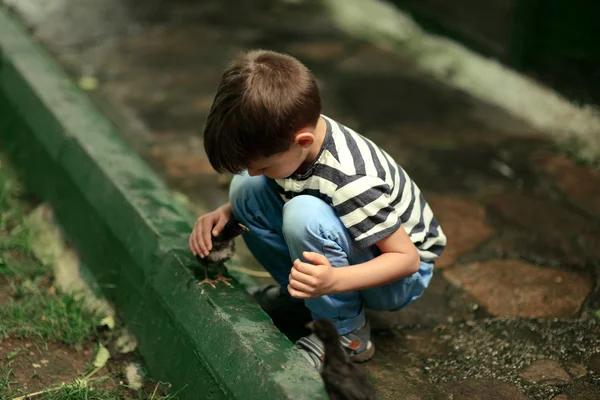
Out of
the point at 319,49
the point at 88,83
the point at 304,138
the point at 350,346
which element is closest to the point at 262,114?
the point at 304,138

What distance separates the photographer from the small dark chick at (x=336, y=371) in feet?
7.12

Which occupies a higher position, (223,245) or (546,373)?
(223,245)

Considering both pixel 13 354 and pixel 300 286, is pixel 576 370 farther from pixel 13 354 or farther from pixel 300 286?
pixel 13 354

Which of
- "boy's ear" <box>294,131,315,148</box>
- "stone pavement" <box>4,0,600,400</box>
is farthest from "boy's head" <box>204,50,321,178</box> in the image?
"stone pavement" <box>4,0,600,400</box>

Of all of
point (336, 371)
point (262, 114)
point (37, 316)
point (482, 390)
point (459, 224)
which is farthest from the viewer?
point (459, 224)

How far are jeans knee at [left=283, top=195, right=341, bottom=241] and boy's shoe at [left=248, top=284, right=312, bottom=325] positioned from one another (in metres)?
0.56

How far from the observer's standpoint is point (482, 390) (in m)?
2.71

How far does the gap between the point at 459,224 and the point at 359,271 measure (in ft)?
5.04

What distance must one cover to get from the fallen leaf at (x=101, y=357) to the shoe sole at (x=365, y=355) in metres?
0.92

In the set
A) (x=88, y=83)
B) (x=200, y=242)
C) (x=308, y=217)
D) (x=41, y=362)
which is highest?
(x=308, y=217)

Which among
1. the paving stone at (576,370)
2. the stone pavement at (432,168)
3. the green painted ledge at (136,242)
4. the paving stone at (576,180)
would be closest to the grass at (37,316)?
the green painted ledge at (136,242)

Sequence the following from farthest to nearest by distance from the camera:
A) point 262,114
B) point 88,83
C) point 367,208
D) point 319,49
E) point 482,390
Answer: point 319,49 → point 88,83 → point 482,390 → point 367,208 → point 262,114

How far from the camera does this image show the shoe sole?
2865mm

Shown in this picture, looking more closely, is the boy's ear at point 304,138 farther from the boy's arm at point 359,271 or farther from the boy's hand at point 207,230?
the boy's hand at point 207,230
